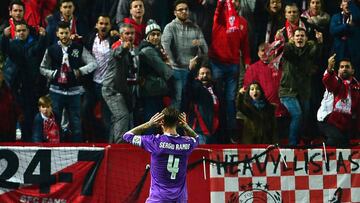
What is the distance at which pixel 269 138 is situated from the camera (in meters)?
13.2

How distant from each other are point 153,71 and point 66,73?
1333mm

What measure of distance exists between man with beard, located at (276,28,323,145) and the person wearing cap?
6.15 ft

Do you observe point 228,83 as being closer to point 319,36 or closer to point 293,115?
point 293,115

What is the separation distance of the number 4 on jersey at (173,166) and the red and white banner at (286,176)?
1620 mm

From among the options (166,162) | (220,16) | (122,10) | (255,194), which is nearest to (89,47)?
(122,10)

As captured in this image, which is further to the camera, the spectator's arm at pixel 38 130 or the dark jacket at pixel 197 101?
the dark jacket at pixel 197 101

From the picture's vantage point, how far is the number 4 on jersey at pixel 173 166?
396 inches

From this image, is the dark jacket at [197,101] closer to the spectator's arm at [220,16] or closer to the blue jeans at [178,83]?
the blue jeans at [178,83]

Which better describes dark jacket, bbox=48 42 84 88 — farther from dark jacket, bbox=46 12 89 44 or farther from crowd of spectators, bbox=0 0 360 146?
dark jacket, bbox=46 12 89 44

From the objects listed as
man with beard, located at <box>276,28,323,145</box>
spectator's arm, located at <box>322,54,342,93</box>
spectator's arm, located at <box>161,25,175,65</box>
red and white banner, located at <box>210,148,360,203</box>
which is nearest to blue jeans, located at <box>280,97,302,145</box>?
man with beard, located at <box>276,28,323,145</box>

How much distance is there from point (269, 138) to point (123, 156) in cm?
270

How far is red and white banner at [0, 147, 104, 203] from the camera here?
11.6 metres

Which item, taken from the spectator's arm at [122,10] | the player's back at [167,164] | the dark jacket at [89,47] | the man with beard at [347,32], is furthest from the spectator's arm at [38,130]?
the man with beard at [347,32]

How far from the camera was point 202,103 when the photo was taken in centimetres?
1352
